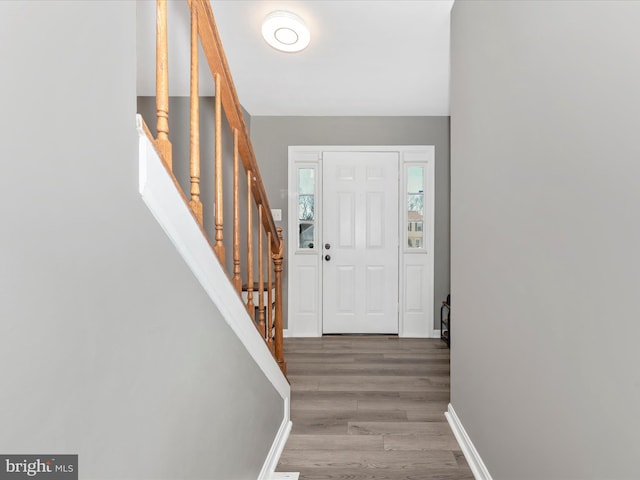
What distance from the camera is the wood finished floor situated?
5.79 feet

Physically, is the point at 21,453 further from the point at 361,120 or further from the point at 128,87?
the point at 361,120

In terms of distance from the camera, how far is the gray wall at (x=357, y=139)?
3.82m

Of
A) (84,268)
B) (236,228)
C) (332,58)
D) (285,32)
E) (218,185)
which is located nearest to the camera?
(84,268)

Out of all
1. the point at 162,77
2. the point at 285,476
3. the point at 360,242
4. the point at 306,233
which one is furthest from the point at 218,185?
the point at 360,242

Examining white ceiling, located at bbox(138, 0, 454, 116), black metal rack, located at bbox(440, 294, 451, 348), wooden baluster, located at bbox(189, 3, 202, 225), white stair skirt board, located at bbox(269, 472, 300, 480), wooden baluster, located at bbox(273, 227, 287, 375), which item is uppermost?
white ceiling, located at bbox(138, 0, 454, 116)

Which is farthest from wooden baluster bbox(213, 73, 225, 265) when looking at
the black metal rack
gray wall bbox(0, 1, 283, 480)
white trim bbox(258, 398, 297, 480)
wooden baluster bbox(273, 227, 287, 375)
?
the black metal rack

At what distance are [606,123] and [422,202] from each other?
308 centimetres

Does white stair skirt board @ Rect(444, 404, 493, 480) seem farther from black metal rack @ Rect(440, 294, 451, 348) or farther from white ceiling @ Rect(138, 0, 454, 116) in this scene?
white ceiling @ Rect(138, 0, 454, 116)

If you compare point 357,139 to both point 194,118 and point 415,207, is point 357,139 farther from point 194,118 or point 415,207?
point 194,118

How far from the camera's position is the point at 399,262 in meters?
3.89

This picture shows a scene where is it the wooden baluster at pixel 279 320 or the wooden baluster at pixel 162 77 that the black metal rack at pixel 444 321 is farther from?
the wooden baluster at pixel 162 77

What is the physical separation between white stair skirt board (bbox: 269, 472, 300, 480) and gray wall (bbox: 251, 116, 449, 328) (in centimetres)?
251

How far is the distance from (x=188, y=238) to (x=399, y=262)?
3195mm

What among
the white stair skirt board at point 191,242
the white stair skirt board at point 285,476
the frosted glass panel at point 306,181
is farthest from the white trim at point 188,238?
the frosted glass panel at point 306,181
